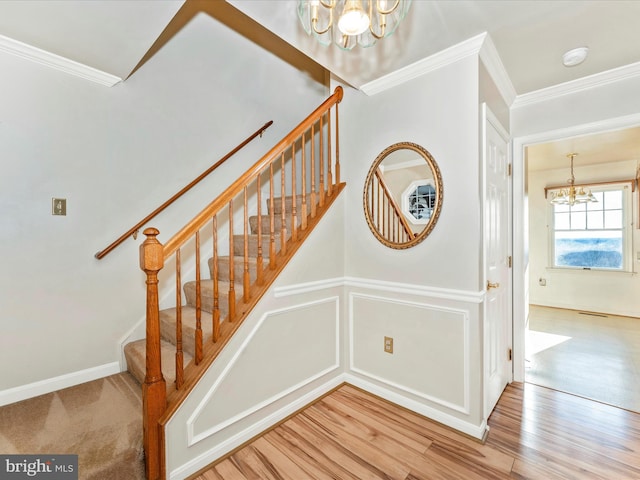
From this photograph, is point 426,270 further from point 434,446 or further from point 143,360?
point 143,360

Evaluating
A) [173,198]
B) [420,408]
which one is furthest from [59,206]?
[420,408]

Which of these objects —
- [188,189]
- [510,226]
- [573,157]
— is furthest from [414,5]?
[573,157]

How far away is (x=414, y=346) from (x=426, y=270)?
1.80ft

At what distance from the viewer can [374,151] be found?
7.72ft

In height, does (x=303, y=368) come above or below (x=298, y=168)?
below

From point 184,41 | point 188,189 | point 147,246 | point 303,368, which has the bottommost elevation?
point 303,368

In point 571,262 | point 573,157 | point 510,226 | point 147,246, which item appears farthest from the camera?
point 571,262

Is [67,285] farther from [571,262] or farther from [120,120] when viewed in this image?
[571,262]

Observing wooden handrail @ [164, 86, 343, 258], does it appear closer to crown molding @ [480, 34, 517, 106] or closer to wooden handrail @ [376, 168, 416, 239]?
wooden handrail @ [376, 168, 416, 239]

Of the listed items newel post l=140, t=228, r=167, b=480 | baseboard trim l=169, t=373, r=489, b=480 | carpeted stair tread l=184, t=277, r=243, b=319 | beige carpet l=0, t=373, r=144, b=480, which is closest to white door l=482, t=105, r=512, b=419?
baseboard trim l=169, t=373, r=489, b=480

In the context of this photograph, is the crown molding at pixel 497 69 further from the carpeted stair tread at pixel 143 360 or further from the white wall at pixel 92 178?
the carpeted stair tread at pixel 143 360

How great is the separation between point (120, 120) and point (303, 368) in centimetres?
231

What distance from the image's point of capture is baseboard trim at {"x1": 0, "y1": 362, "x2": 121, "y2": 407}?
196 cm

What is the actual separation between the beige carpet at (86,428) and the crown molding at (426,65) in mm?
2680
